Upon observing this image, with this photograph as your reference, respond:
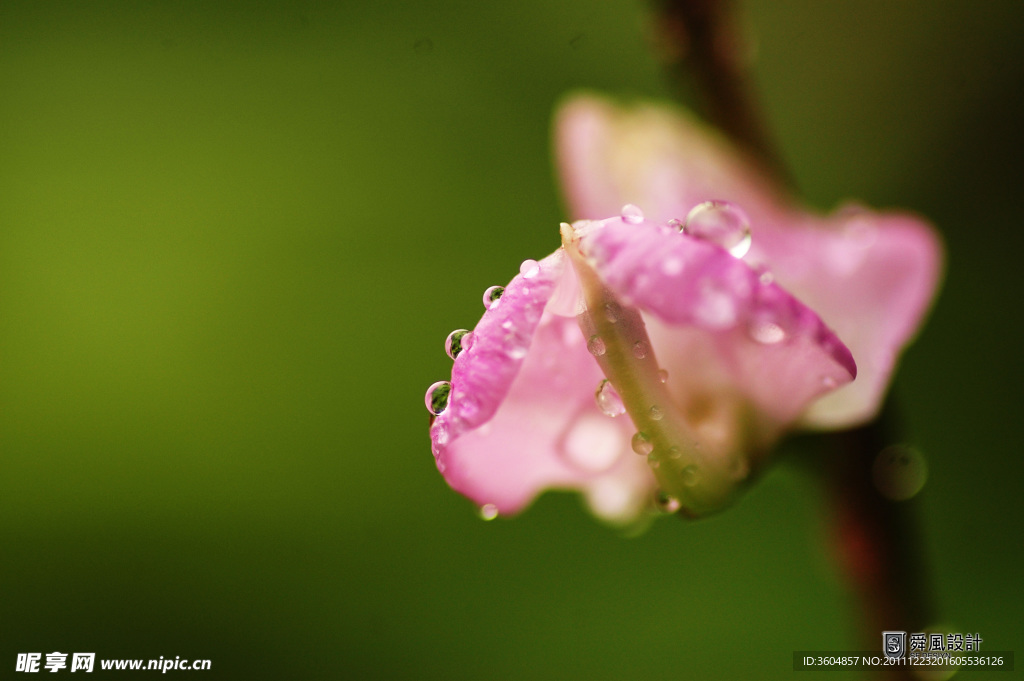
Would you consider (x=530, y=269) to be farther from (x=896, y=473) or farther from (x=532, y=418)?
(x=896, y=473)

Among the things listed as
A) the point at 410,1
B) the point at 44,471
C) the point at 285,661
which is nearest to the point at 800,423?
the point at 285,661

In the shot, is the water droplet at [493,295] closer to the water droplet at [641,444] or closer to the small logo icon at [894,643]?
the water droplet at [641,444]

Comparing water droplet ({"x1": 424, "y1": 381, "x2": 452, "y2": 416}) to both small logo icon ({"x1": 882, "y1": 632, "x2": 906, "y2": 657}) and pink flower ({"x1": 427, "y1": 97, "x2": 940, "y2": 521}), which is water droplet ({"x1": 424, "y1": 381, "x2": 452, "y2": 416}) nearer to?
pink flower ({"x1": 427, "y1": 97, "x2": 940, "y2": 521})

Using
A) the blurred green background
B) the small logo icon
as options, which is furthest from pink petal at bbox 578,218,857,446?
the blurred green background

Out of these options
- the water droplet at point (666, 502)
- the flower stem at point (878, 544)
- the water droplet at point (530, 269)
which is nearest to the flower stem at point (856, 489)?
the flower stem at point (878, 544)

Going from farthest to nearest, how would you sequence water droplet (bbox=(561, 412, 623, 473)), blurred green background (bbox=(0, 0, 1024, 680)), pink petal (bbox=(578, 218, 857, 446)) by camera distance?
blurred green background (bbox=(0, 0, 1024, 680)), water droplet (bbox=(561, 412, 623, 473)), pink petal (bbox=(578, 218, 857, 446))

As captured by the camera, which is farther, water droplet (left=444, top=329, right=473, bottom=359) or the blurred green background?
the blurred green background
